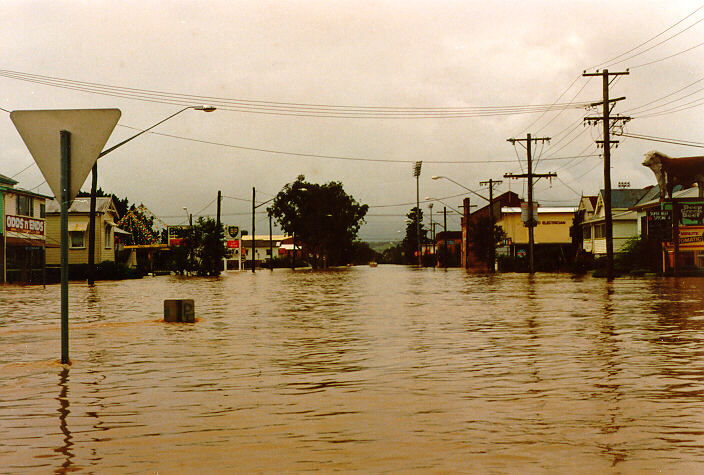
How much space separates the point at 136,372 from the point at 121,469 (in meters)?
5.07

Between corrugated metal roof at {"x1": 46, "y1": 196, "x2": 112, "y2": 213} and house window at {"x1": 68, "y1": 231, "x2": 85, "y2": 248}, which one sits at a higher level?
corrugated metal roof at {"x1": 46, "y1": 196, "x2": 112, "y2": 213}

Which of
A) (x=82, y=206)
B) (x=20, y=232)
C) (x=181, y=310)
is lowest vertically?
(x=181, y=310)

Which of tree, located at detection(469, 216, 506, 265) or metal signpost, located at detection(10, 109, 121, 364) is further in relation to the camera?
tree, located at detection(469, 216, 506, 265)

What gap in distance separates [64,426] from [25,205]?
166 ft

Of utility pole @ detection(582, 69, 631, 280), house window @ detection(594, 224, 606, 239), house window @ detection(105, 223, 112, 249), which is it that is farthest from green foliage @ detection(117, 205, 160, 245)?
utility pole @ detection(582, 69, 631, 280)

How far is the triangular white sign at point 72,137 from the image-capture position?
9258 mm

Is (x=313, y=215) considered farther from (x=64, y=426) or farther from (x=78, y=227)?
(x=64, y=426)

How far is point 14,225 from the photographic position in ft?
168

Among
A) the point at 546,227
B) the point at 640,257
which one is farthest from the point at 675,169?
the point at 546,227

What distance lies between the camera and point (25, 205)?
5359cm

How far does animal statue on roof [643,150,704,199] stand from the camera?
49406 mm

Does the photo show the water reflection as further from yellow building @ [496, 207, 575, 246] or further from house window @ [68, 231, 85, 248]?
yellow building @ [496, 207, 575, 246]

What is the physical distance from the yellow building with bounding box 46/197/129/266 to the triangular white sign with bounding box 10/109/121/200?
58.2 m

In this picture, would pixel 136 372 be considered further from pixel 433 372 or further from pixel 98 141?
pixel 433 372
